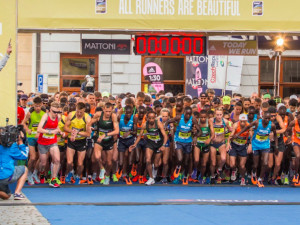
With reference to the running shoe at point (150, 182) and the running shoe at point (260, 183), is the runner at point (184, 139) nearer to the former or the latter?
the running shoe at point (150, 182)

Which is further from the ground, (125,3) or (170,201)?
(125,3)

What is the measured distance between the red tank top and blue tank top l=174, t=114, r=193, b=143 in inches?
118

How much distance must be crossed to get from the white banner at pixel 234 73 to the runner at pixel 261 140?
10.9 meters

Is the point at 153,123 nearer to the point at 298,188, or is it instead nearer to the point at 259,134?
the point at 259,134

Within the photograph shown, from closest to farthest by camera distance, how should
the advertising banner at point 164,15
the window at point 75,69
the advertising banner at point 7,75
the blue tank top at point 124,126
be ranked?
the advertising banner at point 7,75 → the advertising banner at point 164,15 → the blue tank top at point 124,126 → the window at point 75,69

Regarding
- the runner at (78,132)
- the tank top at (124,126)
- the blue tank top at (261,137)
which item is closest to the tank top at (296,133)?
the blue tank top at (261,137)

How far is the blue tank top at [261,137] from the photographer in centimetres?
1605

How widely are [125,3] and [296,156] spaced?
18.2ft

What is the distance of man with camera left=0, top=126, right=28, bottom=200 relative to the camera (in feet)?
41.5

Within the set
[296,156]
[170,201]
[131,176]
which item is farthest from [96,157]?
[296,156]

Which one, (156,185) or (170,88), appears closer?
(156,185)

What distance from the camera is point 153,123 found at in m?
16.1

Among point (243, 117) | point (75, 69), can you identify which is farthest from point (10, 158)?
point (75, 69)

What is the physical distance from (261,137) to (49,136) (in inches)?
195
